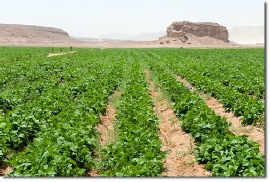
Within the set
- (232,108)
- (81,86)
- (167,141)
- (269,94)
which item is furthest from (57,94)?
(269,94)

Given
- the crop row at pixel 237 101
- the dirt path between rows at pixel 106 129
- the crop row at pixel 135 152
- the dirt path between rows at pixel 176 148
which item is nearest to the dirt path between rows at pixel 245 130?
the crop row at pixel 237 101

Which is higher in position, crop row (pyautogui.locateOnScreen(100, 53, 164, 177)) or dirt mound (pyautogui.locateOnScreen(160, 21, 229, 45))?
dirt mound (pyautogui.locateOnScreen(160, 21, 229, 45))

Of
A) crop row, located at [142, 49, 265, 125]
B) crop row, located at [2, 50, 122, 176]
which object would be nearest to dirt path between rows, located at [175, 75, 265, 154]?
crop row, located at [142, 49, 265, 125]

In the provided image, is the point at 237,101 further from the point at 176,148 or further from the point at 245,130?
the point at 176,148

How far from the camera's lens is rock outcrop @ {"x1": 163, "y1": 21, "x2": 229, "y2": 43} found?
128m

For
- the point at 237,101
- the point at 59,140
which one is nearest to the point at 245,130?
the point at 237,101

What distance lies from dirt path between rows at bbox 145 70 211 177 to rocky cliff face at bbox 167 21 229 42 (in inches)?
4627

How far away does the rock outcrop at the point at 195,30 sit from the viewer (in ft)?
419

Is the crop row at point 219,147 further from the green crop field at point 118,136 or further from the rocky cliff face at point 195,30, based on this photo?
the rocky cliff face at point 195,30

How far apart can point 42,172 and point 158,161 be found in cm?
209

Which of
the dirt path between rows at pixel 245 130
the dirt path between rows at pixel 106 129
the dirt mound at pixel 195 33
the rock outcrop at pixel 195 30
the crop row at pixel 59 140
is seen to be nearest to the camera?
the crop row at pixel 59 140

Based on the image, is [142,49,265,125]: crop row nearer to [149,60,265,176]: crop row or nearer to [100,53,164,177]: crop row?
[149,60,265,176]: crop row

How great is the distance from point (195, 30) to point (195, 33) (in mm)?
1443

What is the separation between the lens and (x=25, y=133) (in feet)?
25.5
